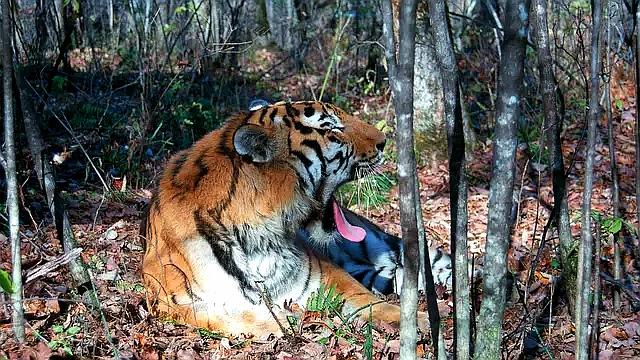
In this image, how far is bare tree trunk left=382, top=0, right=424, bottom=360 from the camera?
229 centimetres

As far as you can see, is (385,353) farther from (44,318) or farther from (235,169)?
(44,318)

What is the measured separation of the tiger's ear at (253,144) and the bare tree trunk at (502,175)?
1.51m

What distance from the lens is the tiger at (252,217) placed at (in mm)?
3672

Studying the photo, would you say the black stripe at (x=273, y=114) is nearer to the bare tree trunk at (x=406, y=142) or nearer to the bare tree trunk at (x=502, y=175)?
the bare tree trunk at (x=406, y=142)

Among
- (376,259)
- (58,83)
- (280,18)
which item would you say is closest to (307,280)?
(376,259)

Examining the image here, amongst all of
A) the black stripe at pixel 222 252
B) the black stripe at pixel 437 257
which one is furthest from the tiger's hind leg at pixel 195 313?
the black stripe at pixel 437 257

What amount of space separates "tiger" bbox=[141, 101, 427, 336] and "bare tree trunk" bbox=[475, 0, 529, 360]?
3.12ft

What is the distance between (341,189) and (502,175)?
420cm

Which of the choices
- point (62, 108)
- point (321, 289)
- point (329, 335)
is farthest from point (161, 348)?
point (62, 108)

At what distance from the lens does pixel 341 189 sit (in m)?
6.63

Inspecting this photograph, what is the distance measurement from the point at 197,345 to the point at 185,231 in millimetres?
602

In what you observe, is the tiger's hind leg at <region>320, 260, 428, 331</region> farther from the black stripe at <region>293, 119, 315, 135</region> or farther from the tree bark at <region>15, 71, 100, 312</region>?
the tree bark at <region>15, 71, 100, 312</region>

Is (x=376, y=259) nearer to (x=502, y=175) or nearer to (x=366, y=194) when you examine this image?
(x=366, y=194)

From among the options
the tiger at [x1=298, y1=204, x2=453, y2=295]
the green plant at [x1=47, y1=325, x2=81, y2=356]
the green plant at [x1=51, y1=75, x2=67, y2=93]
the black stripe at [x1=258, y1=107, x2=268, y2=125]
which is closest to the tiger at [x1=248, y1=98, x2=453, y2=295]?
the tiger at [x1=298, y1=204, x2=453, y2=295]
